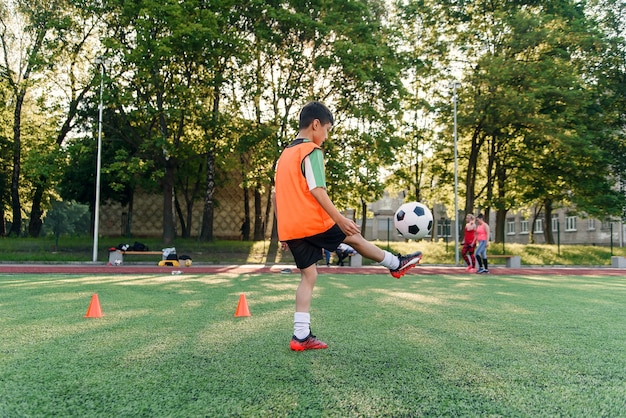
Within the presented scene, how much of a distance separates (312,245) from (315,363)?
102 centimetres

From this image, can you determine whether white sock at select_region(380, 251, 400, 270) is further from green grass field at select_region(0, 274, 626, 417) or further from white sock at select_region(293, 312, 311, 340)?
white sock at select_region(293, 312, 311, 340)

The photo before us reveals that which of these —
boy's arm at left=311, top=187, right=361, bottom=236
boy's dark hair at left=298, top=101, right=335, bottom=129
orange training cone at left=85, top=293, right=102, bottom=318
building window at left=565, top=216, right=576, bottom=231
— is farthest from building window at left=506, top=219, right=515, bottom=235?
boy's arm at left=311, top=187, right=361, bottom=236

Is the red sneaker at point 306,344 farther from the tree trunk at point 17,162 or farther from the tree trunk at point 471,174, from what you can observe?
the tree trunk at point 17,162

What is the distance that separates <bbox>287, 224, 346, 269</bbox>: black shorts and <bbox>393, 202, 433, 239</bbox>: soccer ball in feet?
12.8

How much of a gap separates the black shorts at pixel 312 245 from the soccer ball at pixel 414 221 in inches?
→ 154

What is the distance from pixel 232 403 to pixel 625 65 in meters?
32.8

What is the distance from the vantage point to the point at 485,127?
86.3 ft

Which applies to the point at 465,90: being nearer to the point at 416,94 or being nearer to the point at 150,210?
the point at 416,94

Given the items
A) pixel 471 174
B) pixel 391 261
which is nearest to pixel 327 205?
pixel 391 261

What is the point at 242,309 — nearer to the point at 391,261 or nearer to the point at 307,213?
the point at 391,261

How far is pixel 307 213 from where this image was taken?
4.09 meters

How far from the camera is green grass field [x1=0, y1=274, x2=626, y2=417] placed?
256 centimetres

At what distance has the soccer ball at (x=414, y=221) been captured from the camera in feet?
25.8

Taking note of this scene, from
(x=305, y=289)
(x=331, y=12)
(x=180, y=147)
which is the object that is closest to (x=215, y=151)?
(x=180, y=147)
